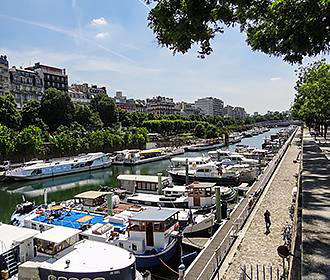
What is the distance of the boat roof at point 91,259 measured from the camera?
12656 millimetres

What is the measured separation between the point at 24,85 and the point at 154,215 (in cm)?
8042

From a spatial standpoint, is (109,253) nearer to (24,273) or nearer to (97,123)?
(24,273)

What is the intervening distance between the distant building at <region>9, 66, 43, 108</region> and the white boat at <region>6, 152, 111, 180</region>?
41.3 m

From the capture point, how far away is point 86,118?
80125 millimetres

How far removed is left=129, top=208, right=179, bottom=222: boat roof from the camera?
16.6m

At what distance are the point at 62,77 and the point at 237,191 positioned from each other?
85.2 metres

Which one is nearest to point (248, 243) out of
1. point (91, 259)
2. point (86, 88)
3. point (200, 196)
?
point (91, 259)

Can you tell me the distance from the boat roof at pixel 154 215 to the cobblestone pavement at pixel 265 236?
4.23 metres

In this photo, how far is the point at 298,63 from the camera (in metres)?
12.3

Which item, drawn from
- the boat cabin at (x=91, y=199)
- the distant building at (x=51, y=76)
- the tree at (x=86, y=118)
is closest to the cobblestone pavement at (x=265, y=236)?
the boat cabin at (x=91, y=199)

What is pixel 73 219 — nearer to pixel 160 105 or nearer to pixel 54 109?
pixel 54 109

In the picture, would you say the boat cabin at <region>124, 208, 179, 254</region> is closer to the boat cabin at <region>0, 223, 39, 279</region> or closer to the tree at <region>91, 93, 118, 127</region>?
the boat cabin at <region>0, 223, 39, 279</region>

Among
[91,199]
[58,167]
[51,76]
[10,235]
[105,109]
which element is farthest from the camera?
[51,76]

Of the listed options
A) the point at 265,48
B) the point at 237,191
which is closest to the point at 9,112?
the point at 237,191
